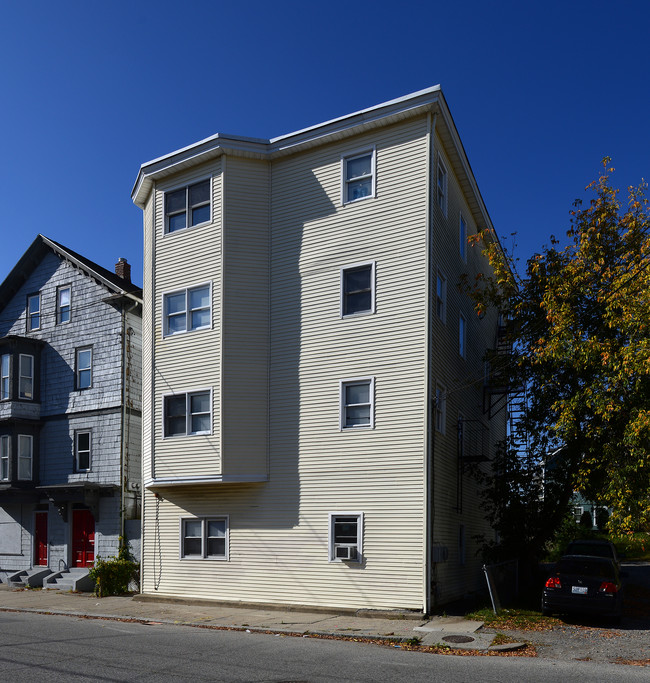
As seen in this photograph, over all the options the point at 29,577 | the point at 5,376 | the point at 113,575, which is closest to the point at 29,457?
the point at 5,376

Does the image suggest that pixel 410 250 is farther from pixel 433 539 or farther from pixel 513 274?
pixel 433 539

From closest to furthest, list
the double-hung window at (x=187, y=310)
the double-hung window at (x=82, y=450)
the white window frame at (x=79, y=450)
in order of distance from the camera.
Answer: the double-hung window at (x=187, y=310) → the white window frame at (x=79, y=450) → the double-hung window at (x=82, y=450)

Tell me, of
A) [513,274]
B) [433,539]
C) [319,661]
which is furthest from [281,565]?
[513,274]

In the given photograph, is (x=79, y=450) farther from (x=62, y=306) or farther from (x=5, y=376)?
(x=62, y=306)

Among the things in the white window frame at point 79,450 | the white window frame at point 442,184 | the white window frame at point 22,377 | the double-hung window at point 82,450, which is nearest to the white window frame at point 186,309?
the white window frame at point 442,184

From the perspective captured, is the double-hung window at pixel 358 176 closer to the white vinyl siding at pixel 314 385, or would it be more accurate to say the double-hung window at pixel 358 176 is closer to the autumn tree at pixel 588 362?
the white vinyl siding at pixel 314 385

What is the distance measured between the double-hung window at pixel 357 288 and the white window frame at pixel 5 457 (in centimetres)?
1567

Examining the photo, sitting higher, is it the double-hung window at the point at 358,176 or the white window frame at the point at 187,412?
the double-hung window at the point at 358,176

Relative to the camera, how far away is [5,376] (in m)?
29.0

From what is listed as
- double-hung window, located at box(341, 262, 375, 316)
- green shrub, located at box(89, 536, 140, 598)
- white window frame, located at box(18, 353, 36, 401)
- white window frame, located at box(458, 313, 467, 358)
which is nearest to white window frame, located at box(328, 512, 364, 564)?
double-hung window, located at box(341, 262, 375, 316)

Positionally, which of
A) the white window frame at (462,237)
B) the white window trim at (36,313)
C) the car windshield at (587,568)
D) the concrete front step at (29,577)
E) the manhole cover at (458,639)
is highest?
the white window frame at (462,237)

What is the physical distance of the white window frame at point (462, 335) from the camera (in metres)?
23.2

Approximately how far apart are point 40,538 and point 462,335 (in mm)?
17691

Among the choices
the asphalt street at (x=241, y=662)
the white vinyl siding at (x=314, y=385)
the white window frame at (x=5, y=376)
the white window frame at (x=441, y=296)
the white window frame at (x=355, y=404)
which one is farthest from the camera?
the white window frame at (x=5, y=376)
